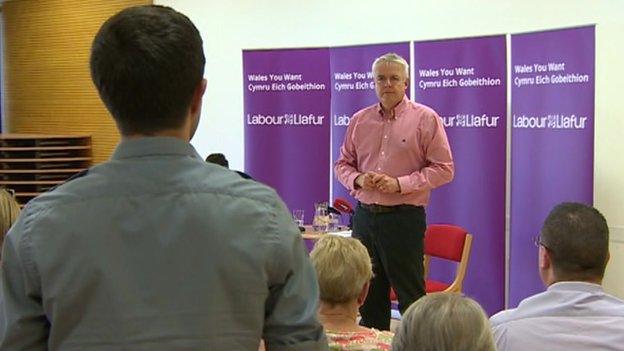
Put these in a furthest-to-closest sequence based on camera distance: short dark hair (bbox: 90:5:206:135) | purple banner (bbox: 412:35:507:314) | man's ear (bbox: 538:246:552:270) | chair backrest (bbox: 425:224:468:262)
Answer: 1. purple banner (bbox: 412:35:507:314)
2. chair backrest (bbox: 425:224:468:262)
3. man's ear (bbox: 538:246:552:270)
4. short dark hair (bbox: 90:5:206:135)

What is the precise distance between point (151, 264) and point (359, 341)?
1317 mm

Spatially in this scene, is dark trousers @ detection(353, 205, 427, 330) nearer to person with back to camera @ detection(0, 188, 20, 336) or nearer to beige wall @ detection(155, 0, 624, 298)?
beige wall @ detection(155, 0, 624, 298)

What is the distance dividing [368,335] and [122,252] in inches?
54.6

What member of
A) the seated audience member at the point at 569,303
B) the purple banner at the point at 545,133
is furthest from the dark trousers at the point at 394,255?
the seated audience member at the point at 569,303

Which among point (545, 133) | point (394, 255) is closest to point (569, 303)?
point (394, 255)

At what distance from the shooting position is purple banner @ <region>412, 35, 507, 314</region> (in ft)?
16.8

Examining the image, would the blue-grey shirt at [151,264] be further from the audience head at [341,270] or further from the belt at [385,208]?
the belt at [385,208]

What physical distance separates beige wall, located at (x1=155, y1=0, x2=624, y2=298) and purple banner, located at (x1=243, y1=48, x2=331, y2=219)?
624mm

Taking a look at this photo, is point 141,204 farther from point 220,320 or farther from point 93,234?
point 220,320

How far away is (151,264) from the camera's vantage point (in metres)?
1.10

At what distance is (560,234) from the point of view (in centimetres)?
220

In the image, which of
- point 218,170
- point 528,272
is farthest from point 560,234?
point 528,272

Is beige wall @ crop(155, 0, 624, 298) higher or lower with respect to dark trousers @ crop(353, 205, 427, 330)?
higher

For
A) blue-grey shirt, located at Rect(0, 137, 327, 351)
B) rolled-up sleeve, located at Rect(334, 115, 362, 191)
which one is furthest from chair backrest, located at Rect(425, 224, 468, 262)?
blue-grey shirt, located at Rect(0, 137, 327, 351)
